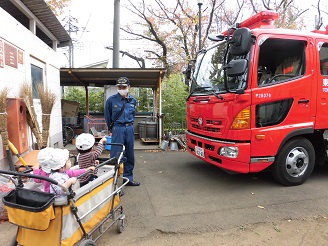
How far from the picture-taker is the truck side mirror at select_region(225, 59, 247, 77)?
3.68m

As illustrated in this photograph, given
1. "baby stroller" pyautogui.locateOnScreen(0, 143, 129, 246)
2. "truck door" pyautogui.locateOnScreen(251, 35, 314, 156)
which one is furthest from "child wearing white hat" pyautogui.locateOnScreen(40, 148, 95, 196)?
"truck door" pyautogui.locateOnScreen(251, 35, 314, 156)

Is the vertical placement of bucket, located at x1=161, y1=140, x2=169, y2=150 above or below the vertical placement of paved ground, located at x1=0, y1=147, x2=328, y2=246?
above

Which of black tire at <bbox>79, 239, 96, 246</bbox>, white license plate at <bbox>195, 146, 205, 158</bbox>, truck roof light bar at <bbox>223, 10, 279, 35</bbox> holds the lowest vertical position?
black tire at <bbox>79, 239, 96, 246</bbox>

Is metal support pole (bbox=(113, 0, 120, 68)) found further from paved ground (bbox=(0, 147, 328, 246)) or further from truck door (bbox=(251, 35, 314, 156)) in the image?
truck door (bbox=(251, 35, 314, 156))

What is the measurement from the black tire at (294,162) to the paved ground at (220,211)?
17 cm

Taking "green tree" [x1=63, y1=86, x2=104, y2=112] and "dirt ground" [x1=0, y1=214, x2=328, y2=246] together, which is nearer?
"dirt ground" [x1=0, y1=214, x2=328, y2=246]

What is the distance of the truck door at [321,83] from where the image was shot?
4.32m

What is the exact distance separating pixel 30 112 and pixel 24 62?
1.25 m

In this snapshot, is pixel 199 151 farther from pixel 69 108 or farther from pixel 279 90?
pixel 69 108

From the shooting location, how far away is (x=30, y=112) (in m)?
4.82

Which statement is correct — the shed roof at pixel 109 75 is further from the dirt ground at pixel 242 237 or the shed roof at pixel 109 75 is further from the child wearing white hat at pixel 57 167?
the child wearing white hat at pixel 57 167

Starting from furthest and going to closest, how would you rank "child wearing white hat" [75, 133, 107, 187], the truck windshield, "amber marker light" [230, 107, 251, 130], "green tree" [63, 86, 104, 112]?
"green tree" [63, 86, 104, 112], the truck windshield, "amber marker light" [230, 107, 251, 130], "child wearing white hat" [75, 133, 107, 187]

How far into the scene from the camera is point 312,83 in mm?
4254

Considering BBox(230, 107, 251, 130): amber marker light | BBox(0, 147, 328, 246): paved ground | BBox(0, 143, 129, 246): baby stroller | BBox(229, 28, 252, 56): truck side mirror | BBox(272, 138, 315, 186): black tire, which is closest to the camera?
BBox(0, 143, 129, 246): baby stroller
